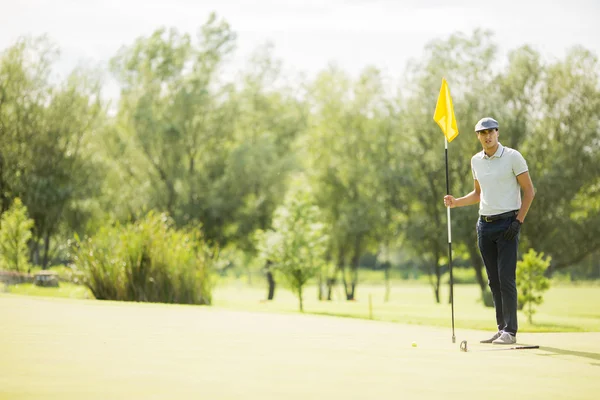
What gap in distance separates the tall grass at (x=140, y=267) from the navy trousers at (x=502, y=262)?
11765mm

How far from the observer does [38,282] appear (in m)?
28.6

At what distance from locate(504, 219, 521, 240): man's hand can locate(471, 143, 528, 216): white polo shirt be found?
174mm

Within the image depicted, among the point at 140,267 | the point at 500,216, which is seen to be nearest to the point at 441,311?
the point at 140,267

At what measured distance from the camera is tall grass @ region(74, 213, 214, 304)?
18.5 m

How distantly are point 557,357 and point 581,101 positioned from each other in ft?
125

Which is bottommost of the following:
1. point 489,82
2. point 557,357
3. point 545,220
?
point 557,357

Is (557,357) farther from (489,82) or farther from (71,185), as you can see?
(71,185)

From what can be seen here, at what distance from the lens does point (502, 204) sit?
25.4 ft

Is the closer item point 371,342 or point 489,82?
point 371,342

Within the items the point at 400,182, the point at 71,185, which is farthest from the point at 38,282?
the point at 400,182

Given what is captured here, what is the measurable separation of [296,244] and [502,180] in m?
18.4

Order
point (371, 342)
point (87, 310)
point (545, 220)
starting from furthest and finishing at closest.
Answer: point (545, 220), point (87, 310), point (371, 342)

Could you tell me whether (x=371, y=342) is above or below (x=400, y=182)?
below

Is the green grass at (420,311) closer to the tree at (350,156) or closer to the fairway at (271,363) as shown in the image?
the fairway at (271,363)
